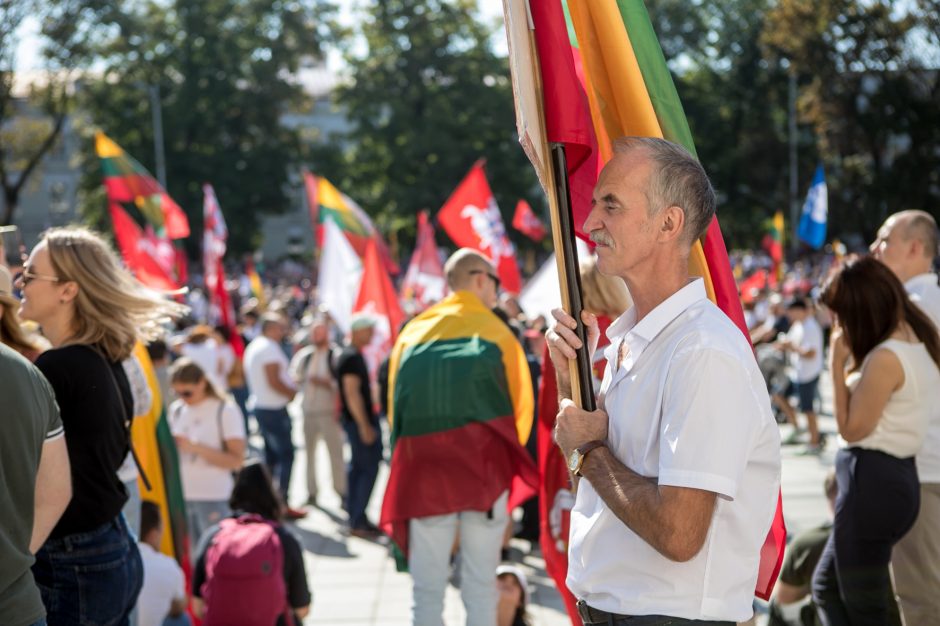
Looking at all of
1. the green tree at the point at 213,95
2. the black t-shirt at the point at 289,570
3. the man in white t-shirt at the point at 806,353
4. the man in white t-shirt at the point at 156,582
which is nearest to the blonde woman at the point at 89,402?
the black t-shirt at the point at 289,570

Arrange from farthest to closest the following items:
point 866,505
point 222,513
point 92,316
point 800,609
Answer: point 222,513 → point 800,609 → point 866,505 → point 92,316

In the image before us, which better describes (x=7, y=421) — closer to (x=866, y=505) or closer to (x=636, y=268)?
(x=636, y=268)

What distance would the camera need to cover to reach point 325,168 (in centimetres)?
5244

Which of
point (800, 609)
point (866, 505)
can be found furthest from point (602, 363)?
point (800, 609)

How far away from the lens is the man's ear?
2.33 meters

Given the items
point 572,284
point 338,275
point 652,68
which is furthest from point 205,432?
point 572,284

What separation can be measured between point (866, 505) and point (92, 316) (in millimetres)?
2790

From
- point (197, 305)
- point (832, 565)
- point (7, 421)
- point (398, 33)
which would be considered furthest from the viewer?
point (398, 33)

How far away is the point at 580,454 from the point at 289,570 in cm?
265

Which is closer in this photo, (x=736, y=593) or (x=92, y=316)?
(x=736, y=593)

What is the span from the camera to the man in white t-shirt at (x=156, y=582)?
192 inches

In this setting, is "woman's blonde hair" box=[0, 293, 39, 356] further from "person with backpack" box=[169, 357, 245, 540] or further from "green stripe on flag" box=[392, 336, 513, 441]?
"person with backpack" box=[169, 357, 245, 540]

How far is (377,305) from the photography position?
987cm

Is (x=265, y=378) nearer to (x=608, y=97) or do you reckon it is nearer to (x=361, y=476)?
(x=361, y=476)
